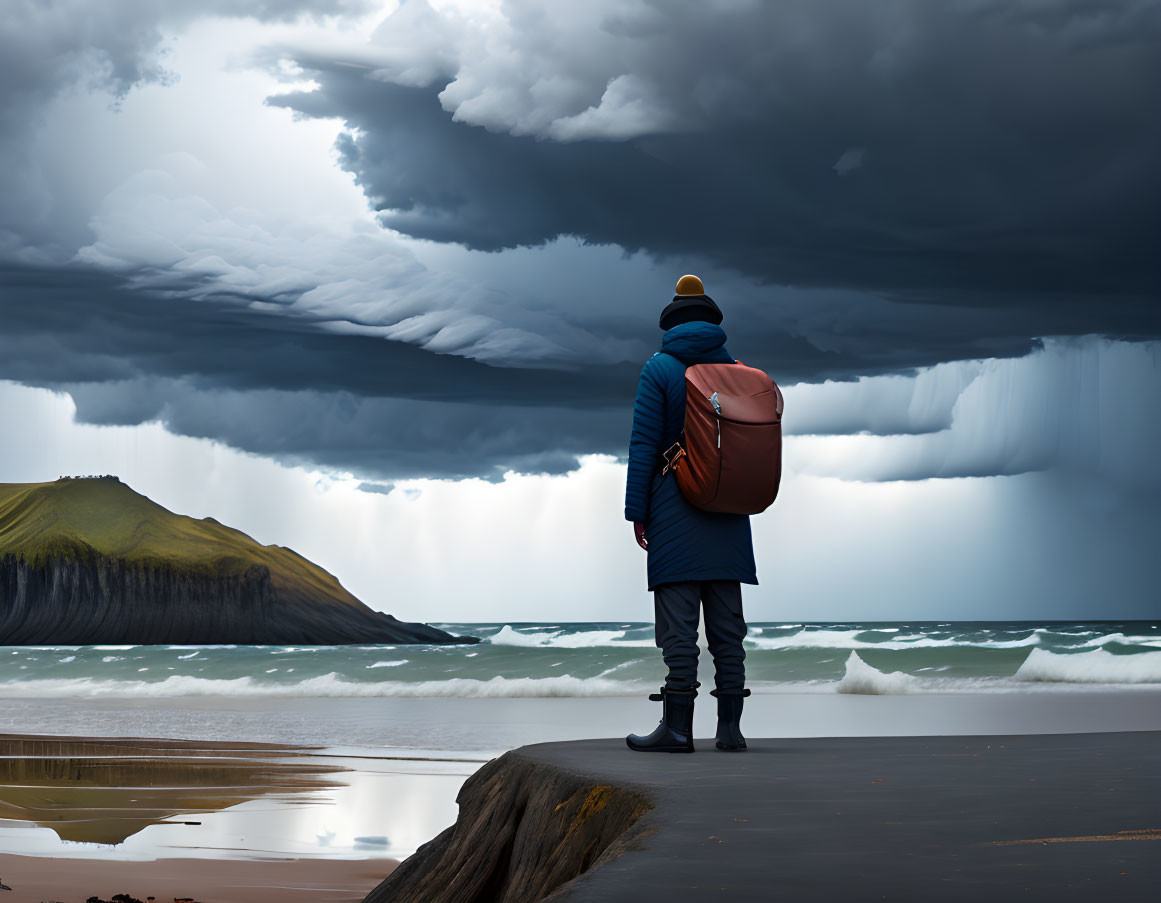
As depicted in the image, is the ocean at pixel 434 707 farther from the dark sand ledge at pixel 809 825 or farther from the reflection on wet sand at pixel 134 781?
the dark sand ledge at pixel 809 825

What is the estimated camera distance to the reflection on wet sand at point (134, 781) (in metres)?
10.1

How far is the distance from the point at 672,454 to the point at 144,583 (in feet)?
340

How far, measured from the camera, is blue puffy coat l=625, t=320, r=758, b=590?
542 cm

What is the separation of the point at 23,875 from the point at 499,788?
14.5 ft

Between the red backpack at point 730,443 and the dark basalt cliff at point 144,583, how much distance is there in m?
96.2

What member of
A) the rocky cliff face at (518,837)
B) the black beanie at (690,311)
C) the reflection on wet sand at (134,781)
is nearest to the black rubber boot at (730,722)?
the rocky cliff face at (518,837)

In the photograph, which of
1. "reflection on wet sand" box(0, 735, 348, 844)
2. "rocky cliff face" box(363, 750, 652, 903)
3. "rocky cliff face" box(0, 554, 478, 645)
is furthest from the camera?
"rocky cliff face" box(0, 554, 478, 645)

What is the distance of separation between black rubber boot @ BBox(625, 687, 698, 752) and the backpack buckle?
96 centimetres

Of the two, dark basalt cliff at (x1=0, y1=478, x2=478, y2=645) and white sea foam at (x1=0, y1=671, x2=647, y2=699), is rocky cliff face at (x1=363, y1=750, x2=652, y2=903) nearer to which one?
white sea foam at (x1=0, y1=671, x2=647, y2=699)

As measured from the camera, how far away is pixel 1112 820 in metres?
3.30

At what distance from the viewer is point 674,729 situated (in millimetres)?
5391

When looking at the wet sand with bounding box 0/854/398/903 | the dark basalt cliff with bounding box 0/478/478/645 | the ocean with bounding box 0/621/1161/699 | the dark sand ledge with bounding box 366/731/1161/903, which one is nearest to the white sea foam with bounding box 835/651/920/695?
the ocean with bounding box 0/621/1161/699

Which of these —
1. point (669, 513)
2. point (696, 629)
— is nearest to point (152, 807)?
point (696, 629)

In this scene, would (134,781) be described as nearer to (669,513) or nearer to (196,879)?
(196,879)
